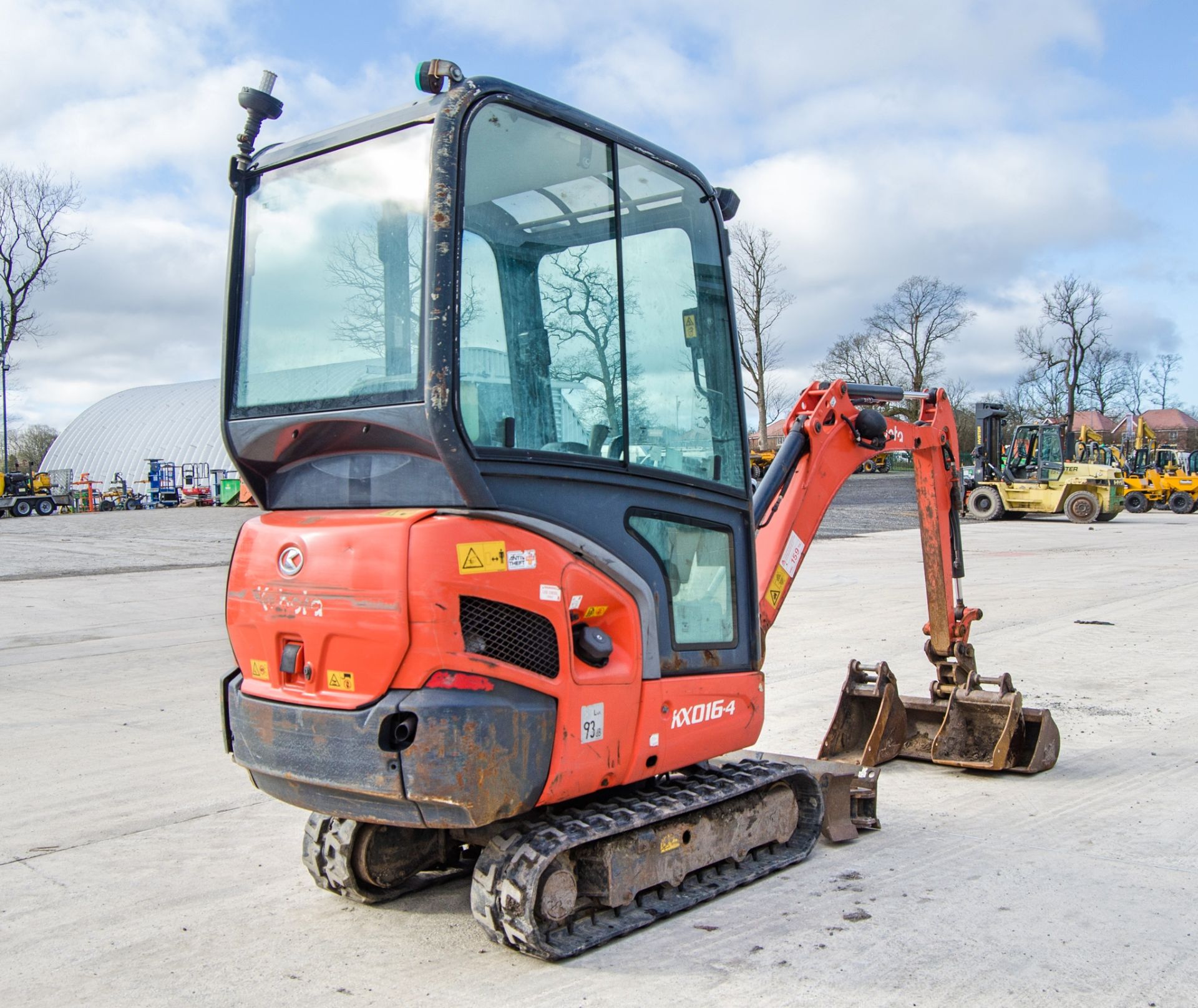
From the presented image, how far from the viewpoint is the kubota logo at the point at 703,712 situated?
398 centimetres

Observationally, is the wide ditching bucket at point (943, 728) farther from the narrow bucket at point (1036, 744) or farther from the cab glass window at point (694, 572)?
the cab glass window at point (694, 572)

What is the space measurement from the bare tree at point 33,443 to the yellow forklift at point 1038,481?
207 ft

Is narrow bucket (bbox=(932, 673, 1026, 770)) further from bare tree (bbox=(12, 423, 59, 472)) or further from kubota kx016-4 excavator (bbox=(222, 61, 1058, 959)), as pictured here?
bare tree (bbox=(12, 423, 59, 472))

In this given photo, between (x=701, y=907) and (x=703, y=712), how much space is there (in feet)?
2.38

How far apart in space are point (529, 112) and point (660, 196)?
0.70m

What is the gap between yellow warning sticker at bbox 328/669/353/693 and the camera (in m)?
3.38

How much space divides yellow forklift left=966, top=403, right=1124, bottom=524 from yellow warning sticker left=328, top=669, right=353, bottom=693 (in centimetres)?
2805

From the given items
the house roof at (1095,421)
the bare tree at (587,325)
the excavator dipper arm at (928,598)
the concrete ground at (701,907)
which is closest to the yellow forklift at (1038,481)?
the concrete ground at (701,907)

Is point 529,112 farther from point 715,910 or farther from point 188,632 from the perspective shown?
point 188,632

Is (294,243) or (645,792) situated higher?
(294,243)

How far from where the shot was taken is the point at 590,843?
3758 mm

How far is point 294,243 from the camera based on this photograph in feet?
12.5

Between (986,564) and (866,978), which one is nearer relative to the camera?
(866,978)

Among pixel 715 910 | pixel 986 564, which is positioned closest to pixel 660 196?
pixel 715 910
